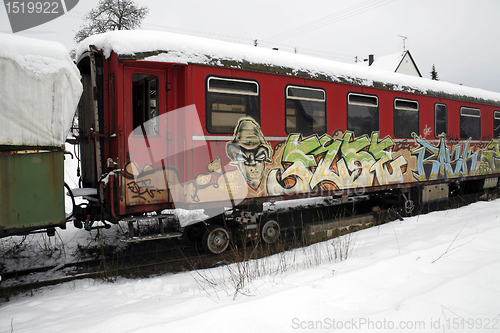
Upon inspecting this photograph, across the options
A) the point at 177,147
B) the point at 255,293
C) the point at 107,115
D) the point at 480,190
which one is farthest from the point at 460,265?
the point at 480,190

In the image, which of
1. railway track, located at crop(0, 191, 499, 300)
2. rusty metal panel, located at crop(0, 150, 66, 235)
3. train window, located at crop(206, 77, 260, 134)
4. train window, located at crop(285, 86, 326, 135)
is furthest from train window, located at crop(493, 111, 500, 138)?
rusty metal panel, located at crop(0, 150, 66, 235)

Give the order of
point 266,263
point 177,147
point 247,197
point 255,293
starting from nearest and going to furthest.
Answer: point 255,293, point 266,263, point 177,147, point 247,197

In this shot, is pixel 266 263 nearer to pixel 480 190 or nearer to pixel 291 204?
pixel 291 204

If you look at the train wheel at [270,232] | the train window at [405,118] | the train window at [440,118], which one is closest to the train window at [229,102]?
the train wheel at [270,232]

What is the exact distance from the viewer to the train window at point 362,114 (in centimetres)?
752

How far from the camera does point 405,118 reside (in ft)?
28.4

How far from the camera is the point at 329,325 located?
3.04 metres

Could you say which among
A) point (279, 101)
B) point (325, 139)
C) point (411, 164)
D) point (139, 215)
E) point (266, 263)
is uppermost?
point (279, 101)

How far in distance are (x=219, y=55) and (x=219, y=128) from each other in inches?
49.1

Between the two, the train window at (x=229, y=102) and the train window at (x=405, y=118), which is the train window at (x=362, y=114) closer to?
the train window at (x=405, y=118)

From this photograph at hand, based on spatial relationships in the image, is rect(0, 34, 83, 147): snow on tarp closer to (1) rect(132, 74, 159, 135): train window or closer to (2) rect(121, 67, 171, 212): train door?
(2) rect(121, 67, 171, 212): train door

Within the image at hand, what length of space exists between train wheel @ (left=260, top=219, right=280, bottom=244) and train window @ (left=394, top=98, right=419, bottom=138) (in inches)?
161

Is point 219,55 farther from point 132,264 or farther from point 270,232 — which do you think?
point 132,264

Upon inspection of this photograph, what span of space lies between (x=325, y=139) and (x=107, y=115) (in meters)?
4.26
